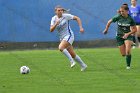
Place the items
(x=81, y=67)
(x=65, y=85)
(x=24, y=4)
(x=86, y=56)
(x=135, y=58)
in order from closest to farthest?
(x=65, y=85), (x=81, y=67), (x=135, y=58), (x=86, y=56), (x=24, y=4)

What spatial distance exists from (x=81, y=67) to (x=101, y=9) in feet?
44.5

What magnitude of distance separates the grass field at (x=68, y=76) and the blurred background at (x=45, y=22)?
295 inches

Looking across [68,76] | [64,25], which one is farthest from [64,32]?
[68,76]

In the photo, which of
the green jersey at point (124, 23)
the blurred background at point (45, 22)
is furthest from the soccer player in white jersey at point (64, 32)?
the blurred background at point (45, 22)

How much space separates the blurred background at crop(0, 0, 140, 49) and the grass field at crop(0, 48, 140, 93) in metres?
7.50

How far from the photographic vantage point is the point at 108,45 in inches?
1315

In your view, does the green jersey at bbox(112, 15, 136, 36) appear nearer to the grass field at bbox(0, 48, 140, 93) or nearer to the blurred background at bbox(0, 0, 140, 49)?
the grass field at bbox(0, 48, 140, 93)

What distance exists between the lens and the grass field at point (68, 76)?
14773 millimetres

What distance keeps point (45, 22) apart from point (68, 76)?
15.6 meters

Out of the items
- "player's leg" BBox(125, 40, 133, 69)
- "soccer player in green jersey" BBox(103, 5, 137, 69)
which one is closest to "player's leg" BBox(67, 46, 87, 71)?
"soccer player in green jersey" BBox(103, 5, 137, 69)

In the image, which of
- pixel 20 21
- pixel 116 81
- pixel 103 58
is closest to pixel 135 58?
pixel 103 58

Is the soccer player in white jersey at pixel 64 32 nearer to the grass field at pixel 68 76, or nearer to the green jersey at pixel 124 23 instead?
the grass field at pixel 68 76

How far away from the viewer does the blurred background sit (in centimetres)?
3306

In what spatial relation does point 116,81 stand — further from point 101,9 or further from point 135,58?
point 101,9
